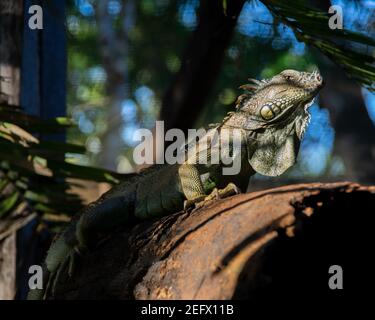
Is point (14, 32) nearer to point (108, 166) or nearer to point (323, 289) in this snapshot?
point (323, 289)

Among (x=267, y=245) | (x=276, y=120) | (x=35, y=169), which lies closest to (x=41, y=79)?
(x=35, y=169)

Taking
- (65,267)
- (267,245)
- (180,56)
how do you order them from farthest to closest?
1. (180,56)
2. (65,267)
3. (267,245)

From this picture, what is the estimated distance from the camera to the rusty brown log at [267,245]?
79.3 inches

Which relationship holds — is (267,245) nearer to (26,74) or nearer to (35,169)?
(35,169)

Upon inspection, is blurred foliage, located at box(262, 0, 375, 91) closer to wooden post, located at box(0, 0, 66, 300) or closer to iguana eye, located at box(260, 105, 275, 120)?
iguana eye, located at box(260, 105, 275, 120)

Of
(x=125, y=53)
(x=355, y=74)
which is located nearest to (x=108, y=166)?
(x=125, y=53)

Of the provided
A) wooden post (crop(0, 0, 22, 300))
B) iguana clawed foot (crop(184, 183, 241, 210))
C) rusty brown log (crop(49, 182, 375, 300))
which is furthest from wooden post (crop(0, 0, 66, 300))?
rusty brown log (crop(49, 182, 375, 300))

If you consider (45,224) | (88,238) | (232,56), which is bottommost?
(45,224)

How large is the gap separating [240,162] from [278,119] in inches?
10.2

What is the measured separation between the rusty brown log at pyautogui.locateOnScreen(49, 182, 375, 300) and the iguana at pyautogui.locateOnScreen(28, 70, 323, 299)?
0.69 m

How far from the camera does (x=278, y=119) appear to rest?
308cm

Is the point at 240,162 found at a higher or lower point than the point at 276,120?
lower

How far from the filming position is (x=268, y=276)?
6.59 feet

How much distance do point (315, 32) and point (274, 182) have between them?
5308 millimetres
